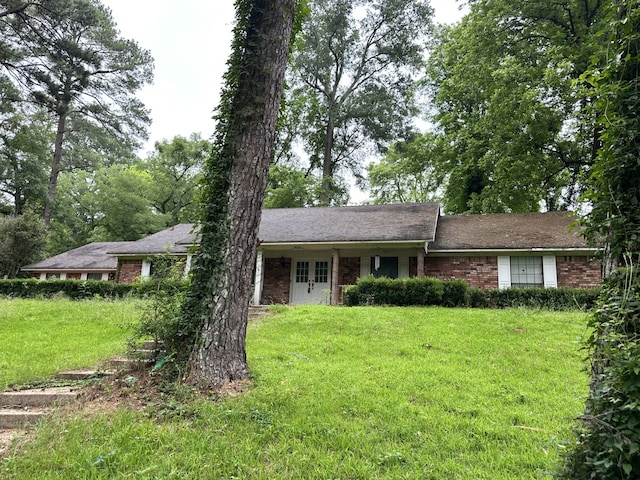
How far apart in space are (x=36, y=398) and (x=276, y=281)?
11.1m

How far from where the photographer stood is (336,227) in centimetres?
1488

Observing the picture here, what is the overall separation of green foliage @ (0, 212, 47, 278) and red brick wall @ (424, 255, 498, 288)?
1865 cm

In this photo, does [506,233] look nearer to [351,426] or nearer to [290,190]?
[351,426]

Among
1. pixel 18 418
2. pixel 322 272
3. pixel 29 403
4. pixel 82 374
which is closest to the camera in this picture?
pixel 18 418

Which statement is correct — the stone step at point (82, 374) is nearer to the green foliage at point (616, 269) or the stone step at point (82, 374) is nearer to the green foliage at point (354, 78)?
the green foliage at point (616, 269)

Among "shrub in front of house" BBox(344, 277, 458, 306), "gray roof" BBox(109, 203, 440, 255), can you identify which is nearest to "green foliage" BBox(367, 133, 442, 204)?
"gray roof" BBox(109, 203, 440, 255)

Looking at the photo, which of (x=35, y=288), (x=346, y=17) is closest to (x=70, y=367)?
(x=35, y=288)

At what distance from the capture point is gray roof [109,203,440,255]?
13367mm

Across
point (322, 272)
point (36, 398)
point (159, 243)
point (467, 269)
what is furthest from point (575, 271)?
point (159, 243)

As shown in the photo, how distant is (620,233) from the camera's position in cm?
214

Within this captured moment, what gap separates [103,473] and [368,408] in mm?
2328

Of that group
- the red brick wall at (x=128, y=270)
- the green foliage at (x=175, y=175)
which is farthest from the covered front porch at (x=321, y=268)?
the green foliage at (x=175, y=175)

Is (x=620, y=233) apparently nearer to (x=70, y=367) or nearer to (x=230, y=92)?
(x=230, y=92)

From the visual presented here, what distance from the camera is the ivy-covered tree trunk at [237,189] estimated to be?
14.8 feet
